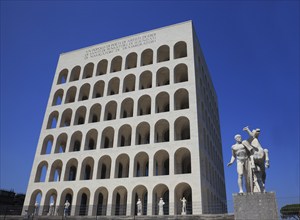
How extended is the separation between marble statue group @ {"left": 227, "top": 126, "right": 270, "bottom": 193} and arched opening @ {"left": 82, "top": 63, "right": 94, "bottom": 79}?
83.5ft

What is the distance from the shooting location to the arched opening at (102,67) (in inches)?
1293

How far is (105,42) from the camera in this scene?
34125mm

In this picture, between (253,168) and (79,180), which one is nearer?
(253,168)

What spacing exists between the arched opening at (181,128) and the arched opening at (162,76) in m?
5.32

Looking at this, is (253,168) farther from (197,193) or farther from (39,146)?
(39,146)

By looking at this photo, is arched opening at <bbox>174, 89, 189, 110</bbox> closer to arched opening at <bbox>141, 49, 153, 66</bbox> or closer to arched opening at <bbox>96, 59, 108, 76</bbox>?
arched opening at <bbox>141, 49, 153, 66</bbox>

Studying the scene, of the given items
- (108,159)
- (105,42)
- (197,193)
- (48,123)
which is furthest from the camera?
(105,42)

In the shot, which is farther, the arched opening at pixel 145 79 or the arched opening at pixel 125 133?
the arched opening at pixel 145 79

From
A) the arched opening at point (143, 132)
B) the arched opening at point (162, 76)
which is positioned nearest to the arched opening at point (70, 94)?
the arched opening at point (143, 132)

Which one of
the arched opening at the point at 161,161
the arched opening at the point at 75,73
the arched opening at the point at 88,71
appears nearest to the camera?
the arched opening at the point at 161,161

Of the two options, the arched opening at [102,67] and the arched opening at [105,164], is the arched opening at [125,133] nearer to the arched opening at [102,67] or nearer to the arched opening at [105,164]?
the arched opening at [105,164]

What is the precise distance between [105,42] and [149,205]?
869 inches

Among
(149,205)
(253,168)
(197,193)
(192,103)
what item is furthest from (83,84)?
(253,168)

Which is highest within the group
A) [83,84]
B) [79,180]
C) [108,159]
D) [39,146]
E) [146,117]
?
[83,84]
